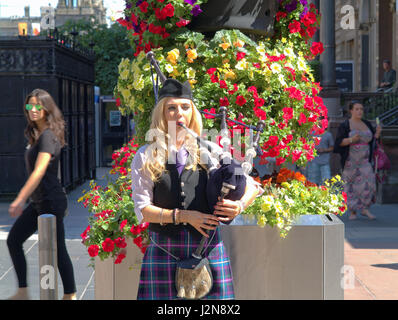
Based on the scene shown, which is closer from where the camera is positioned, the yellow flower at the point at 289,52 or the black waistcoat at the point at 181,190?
the black waistcoat at the point at 181,190

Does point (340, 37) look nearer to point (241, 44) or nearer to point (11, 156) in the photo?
point (11, 156)

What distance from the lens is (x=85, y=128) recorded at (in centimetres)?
1667

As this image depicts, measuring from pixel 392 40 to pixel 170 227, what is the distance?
77.1 feet

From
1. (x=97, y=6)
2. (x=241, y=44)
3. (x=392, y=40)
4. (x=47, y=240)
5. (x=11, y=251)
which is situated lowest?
(x=11, y=251)

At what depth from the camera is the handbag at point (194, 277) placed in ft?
11.5

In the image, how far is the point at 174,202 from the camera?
3510mm

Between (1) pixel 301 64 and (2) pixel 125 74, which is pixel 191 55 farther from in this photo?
(1) pixel 301 64

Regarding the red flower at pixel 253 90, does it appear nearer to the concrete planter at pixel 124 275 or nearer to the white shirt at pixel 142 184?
the concrete planter at pixel 124 275

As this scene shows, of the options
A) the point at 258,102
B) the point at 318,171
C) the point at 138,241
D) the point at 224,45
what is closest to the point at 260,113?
the point at 258,102

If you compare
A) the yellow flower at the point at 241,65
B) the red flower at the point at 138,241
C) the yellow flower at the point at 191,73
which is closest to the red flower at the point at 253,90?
the yellow flower at the point at 241,65

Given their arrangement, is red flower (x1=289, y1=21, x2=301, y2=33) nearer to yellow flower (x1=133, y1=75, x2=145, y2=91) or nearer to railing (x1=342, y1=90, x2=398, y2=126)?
yellow flower (x1=133, y1=75, x2=145, y2=91)

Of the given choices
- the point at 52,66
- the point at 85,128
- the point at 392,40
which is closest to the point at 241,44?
the point at 52,66

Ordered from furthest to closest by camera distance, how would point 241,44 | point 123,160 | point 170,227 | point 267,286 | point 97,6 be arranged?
point 97,6 → point 123,160 → point 241,44 → point 267,286 → point 170,227

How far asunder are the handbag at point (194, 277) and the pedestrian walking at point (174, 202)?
5 cm
